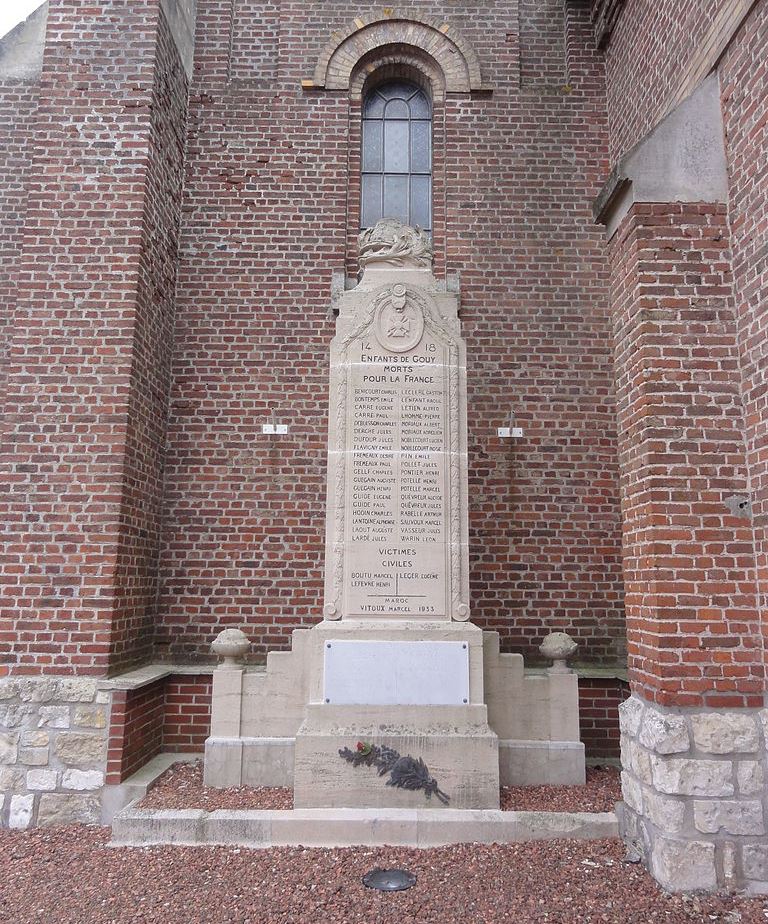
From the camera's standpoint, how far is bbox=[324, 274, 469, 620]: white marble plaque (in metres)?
5.07

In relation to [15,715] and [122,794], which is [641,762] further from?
[15,715]

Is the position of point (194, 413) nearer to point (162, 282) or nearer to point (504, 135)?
point (162, 282)

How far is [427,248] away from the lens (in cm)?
574

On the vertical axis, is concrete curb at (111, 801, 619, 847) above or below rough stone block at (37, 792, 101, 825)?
above

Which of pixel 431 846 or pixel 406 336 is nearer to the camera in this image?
pixel 431 846

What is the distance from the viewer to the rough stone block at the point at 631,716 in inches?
165

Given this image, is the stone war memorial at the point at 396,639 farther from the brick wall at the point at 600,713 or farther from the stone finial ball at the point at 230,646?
the brick wall at the point at 600,713

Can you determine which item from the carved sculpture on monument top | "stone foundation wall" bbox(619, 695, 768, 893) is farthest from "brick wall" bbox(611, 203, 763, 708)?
the carved sculpture on monument top

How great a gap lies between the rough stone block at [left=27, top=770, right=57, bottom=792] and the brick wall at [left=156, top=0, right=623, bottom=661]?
1550 mm

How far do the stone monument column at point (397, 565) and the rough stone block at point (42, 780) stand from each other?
192 centimetres

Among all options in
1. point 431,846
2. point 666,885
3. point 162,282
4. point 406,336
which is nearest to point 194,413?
point 162,282

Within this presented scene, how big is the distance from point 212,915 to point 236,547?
3.57 m

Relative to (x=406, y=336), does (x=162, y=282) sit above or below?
above

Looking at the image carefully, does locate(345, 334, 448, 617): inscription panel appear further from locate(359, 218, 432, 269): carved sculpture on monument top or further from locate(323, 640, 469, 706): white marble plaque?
locate(359, 218, 432, 269): carved sculpture on monument top
